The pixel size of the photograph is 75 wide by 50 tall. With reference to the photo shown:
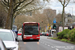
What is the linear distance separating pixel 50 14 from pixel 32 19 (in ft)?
55.4

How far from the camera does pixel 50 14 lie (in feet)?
283

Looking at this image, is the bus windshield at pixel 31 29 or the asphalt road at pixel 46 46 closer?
the asphalt road at pixel 46 46

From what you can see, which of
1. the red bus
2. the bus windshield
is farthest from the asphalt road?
the bus windshield

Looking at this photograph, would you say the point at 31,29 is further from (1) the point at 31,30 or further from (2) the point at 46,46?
(2) the point at 46,46

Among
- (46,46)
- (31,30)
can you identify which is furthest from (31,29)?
(46,46)

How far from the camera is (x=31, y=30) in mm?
25891

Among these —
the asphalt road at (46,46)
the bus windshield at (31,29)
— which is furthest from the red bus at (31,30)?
the asphalt road at (46,46)

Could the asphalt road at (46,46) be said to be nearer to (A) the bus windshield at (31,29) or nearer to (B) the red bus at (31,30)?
(B) the red bus at (31,30)

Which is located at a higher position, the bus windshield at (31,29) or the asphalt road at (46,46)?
the bus windshield at (31,29)

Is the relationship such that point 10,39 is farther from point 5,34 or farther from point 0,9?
point 0,9

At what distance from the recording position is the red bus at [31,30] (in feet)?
84.8

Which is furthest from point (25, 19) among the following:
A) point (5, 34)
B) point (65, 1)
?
point (5, 34)

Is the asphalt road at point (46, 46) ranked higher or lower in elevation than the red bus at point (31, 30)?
lower

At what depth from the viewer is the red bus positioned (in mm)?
25844
